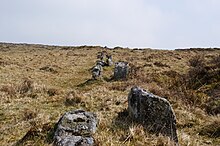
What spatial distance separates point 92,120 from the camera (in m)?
7.84

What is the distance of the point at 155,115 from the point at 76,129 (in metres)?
1.98

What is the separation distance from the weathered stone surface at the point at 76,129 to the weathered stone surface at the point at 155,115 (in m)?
Result: 1.21

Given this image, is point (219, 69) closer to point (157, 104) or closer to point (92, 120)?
point (157, 104)

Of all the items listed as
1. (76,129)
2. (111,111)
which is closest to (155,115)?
(76,129)

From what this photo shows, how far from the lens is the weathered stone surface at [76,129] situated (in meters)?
6.78

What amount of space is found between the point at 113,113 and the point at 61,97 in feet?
10.5

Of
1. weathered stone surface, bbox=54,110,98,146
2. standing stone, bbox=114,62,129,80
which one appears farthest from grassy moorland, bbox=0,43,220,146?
standing stone, bbox=114,62,129,80

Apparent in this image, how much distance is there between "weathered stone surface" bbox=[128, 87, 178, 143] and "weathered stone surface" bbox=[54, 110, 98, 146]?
1.21 metres

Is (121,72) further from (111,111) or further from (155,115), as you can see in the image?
(155,115)

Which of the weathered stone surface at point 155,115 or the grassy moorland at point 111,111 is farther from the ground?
the weathered stone surface at point 155,115

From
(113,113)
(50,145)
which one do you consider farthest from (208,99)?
(50,145)

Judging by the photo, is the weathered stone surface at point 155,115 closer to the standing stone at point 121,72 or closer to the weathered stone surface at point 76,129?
the weathered stone surface at point 76,129

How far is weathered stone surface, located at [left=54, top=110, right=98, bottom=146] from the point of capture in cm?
678

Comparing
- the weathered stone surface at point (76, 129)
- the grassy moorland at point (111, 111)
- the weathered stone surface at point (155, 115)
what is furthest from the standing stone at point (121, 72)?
the weathered stone surface at point (76, 129)
